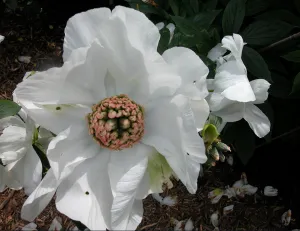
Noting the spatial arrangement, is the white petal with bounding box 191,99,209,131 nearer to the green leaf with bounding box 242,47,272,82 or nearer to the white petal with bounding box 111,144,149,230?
the white petal with bounding box 111,144,149,230

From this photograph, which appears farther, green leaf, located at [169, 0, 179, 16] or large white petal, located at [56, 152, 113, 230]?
green leaf, located at [169, 0, 179, 16]

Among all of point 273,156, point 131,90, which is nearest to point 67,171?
point 131,90

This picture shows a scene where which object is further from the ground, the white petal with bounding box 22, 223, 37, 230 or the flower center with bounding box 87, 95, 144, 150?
the flower center with bounding box 87, 95, 144, 150

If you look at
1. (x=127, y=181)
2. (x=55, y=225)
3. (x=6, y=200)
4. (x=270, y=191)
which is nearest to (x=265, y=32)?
(x=127, y=181)

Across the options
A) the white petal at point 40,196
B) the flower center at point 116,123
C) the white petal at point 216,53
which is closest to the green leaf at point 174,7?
the white petal at point 216,53

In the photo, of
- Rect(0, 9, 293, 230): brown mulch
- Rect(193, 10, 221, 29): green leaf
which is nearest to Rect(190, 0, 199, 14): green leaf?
Rect(193, 10, 221, 29): green leaf

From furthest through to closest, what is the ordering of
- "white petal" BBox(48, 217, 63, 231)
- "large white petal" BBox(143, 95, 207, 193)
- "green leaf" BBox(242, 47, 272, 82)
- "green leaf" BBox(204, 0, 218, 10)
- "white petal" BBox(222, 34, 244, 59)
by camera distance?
"white petal" BBox(48, 217, 63, 231)
"green leaf" BBox(204, 0, 218, 10)
"green leaf" BBox(242, 47, 272, 82)
"white petal" BBox(222, 34, 244, 59)
"large white petal" BBox(143, 95, 207, 193)

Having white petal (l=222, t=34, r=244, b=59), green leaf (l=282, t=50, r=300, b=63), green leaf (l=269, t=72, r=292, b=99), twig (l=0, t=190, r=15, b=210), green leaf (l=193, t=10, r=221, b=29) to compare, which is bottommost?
twig (l=0, t=190, r=15, b=210)
